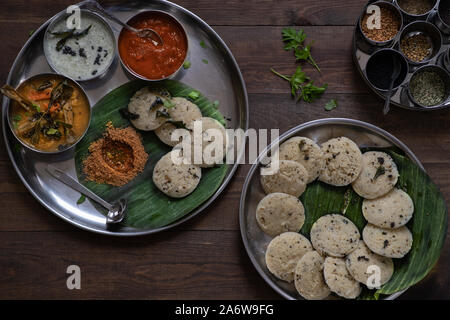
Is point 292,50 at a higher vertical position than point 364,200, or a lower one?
higher

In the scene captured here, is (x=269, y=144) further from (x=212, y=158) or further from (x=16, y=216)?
(x=16, y=216)

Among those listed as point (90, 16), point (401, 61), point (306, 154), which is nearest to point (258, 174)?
point (306, 154)

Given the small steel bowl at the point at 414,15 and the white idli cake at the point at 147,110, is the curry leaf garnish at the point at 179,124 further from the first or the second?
the small steel bowl at the point at 414,15

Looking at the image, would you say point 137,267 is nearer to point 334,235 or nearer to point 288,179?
point 288,179

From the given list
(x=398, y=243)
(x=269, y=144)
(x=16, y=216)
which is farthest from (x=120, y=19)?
(x=398, y=243)

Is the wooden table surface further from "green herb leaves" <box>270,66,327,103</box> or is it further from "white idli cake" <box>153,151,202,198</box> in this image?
"white idli cake" <box>153,151,202,198</box>

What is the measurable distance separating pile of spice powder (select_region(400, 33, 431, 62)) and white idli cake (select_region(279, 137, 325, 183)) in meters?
0.88

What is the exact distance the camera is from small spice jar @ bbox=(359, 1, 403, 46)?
9.54 feet

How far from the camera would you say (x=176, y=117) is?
9.51 feet

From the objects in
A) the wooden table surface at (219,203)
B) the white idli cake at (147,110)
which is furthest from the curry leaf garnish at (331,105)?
the white idli cake at (147,110)

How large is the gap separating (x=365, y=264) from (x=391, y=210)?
385 millimetres

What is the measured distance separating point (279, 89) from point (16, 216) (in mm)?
2009

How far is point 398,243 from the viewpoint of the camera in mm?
2816

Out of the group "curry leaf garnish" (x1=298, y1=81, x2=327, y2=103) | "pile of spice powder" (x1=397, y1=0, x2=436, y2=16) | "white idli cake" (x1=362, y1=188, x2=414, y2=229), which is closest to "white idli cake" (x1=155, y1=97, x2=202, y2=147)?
"curry leaf garnish" (x1=298, y1=81, x2=327, y2=103)
